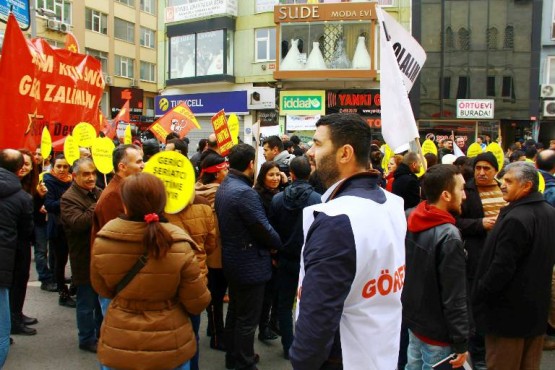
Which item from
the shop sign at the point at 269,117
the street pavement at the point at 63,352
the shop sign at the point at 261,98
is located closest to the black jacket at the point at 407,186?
the street pavement at the point at 63,352

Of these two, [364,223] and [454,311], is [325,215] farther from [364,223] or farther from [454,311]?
[454,311]

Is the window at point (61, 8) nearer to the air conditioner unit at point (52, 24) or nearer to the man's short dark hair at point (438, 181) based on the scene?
the air conditioner unit at point (52, 24)

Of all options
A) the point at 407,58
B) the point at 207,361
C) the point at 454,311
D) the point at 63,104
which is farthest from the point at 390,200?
the point at 63,104

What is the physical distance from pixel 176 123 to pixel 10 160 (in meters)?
6.35

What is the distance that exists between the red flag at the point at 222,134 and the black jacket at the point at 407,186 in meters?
2.92

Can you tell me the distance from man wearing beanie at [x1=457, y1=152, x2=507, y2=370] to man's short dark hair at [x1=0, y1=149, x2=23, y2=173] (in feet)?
13.2

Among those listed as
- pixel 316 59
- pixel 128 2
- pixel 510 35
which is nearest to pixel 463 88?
pixel 510 35

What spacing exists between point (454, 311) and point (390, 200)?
1.12 metres

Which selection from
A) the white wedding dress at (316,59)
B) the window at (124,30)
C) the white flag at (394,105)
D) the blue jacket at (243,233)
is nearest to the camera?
the white flag at (394,105)

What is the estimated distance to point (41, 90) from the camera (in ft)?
19.6

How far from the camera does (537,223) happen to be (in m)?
3.58

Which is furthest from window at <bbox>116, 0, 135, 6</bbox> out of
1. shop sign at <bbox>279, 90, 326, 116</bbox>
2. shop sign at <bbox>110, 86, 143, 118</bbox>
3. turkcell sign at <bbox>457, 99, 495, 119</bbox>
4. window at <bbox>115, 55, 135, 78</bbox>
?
turkcell sign at <bbox>457, 99, 495, 119</bbox>

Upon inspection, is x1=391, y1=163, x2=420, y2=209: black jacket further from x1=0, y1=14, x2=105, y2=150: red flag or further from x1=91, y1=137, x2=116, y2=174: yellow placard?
x1=0, y1=14, x2=105, y2=150: red flag

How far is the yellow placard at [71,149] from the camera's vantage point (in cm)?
603
